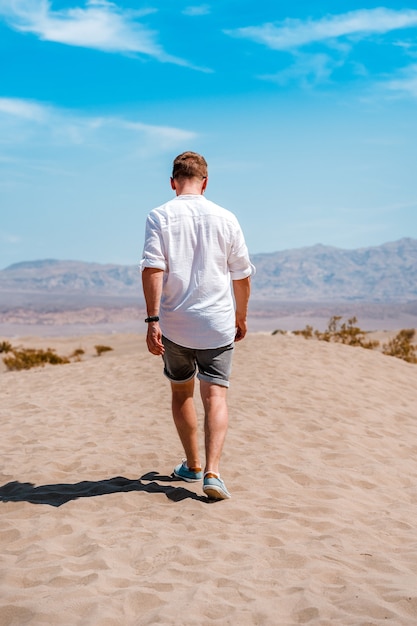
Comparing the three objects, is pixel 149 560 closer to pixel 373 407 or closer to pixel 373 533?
pixel 373 533

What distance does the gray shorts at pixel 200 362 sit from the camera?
5.11 metres

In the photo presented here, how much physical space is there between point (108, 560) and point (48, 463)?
108 inches

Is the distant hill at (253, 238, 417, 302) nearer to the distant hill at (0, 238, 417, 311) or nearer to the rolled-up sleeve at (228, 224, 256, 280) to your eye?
the distant hill at (0, 238, 417, 311)

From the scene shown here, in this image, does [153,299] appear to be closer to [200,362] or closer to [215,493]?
[200,362]

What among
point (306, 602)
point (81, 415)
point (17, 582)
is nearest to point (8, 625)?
point (17, 582)

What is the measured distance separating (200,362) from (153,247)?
33.2 inches

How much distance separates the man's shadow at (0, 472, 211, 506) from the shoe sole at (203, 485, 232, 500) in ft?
0.20

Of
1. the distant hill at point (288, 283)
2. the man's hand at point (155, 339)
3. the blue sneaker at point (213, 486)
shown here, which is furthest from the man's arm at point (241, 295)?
the distant hill at point (288, 283)

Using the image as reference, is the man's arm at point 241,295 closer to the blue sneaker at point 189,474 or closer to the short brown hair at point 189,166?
the short brown hair at point 189,166

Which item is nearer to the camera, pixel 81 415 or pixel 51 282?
pixel 81 415

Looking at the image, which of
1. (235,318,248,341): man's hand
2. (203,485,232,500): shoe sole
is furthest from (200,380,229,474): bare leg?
(235,318,248,341): man's hand

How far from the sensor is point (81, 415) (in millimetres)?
9312

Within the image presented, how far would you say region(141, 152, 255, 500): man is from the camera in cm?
490

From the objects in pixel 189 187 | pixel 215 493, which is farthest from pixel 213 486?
pixel 189 187
